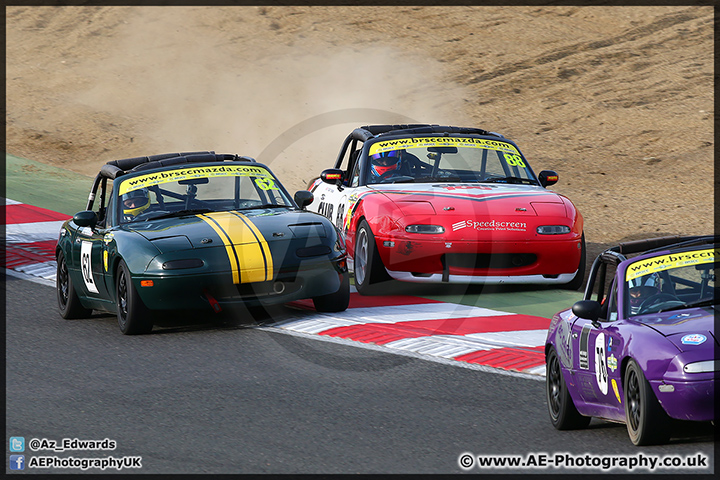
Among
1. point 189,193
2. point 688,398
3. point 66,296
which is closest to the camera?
point 688,398

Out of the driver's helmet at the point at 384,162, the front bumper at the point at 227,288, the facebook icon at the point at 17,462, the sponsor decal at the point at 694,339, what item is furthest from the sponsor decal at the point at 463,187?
the facebook icon at the point at 17,462

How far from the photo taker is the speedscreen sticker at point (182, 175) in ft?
34.7

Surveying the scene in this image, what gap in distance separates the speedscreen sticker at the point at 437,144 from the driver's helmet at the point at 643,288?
629 cm

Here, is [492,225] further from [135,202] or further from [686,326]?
[686,326]

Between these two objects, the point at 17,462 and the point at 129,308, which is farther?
the point at 129,308

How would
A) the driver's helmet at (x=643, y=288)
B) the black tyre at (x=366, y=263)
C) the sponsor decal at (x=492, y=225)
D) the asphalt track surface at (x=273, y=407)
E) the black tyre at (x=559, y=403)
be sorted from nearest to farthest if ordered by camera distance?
the asphalt track surface at (x=273, y=407), the driver's helmet at (x=643, y=288), the black tyre at (x=559, y=403), the sponsor decal at (x=492, y=225), the black tyre at (x=366, y=263)

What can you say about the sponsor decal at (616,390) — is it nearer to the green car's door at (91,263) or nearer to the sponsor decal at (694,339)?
the sponsor decal at (694,339)

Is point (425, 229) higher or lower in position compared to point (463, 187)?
lower

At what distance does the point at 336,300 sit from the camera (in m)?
10.2

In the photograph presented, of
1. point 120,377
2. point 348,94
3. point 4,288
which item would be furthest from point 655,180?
point 120,377

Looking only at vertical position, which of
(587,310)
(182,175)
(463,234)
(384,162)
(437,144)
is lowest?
(463,234)

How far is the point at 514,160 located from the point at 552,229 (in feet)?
5.72

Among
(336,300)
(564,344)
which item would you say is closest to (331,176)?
(336,300)

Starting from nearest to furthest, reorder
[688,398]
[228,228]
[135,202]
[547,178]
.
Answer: [688,398] < [228,228] < [135,202] < [547,178]
